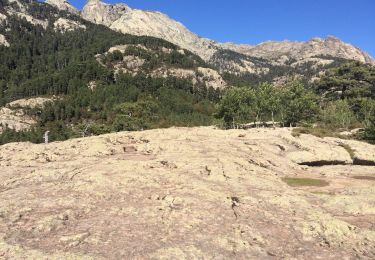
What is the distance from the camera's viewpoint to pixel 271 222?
22.1 metres

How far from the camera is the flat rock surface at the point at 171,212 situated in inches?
730

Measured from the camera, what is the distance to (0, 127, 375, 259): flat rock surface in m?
18.5

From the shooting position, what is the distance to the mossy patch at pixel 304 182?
115ft

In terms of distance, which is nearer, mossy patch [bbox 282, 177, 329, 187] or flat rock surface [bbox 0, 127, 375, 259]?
flat rock surface [bbox 0, 127, 375, 259]

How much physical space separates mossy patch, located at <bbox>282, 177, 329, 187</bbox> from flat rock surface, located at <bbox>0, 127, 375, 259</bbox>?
1273 millimetres

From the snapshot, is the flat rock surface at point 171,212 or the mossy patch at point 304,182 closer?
the flat rock surface at point 171,212

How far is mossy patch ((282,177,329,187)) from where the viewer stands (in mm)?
35062

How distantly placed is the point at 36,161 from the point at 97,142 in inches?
341

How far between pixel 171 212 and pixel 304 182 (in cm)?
1817

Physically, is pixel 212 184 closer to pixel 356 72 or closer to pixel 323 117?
pixel 323 117

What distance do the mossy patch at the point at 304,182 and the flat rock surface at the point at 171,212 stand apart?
1273 mm

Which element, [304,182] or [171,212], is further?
[304,182]

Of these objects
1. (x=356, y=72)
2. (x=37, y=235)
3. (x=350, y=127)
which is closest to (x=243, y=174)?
(x=37, y=235)

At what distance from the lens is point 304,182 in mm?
36156
